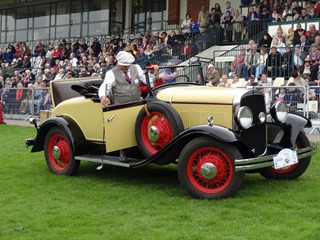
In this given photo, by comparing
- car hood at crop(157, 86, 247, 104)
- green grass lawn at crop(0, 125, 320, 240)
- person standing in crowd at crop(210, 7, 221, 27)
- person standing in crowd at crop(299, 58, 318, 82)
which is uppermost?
person standing in crowd at crop(210, 7, 221, 27)

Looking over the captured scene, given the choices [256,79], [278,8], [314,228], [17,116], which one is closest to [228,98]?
[314,228]

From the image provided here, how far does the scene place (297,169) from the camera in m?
6.87

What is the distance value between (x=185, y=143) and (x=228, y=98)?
728 millimetres

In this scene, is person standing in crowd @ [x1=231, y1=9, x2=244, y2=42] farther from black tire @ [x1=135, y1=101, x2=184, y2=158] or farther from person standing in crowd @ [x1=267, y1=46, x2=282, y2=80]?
black tire @ [x1=135, y1=101, x2=184, y2=158]

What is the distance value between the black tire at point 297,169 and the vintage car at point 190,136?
0.04ft

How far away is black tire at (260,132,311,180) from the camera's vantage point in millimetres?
6844

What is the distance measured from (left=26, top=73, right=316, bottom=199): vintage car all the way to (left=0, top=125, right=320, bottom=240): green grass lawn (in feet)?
0.92

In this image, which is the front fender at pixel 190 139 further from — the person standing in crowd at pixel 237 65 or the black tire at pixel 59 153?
the person standing in crowd at pixel 237 65

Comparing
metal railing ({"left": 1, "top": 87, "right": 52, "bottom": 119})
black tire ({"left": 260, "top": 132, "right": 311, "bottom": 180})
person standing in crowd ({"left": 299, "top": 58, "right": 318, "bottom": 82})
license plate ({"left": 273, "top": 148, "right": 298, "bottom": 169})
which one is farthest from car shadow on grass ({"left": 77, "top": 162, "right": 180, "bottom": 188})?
metal railing ({"left": 1, "top": 87, "right": 52, "bottom": 119})

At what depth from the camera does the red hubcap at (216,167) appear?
5754 mm

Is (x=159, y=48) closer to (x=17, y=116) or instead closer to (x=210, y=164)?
(x=17, y=116)

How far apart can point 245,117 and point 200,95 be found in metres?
0.70

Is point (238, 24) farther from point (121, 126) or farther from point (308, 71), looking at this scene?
point (121, 126)

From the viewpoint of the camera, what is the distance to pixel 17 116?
58.4 ft
